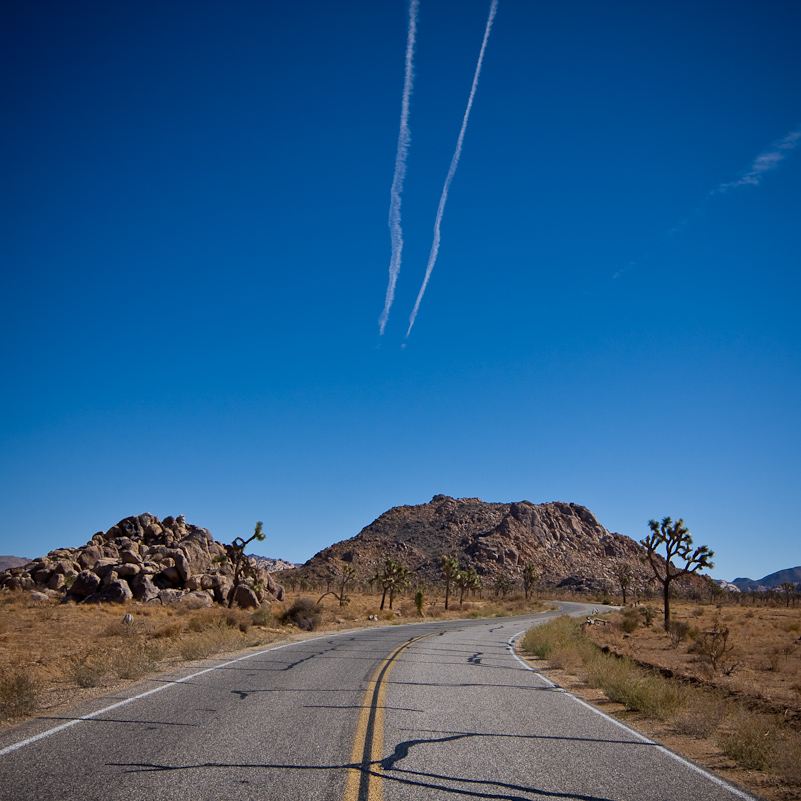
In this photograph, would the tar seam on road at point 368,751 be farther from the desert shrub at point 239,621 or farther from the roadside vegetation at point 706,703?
the desert shrub at point 239,621

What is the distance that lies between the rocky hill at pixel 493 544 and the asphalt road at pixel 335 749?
112 metres

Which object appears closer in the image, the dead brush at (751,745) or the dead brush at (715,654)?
the dead brush at (751,745)

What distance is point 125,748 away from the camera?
6.62 metres

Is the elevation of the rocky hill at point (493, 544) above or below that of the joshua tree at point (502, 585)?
above

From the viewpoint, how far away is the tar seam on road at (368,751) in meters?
5.40

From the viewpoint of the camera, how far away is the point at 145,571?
1905 inches

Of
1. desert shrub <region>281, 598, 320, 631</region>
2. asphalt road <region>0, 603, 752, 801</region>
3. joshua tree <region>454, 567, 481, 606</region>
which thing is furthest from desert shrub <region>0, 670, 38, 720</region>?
joshua tree <region>454, 567, 481, 606</region>

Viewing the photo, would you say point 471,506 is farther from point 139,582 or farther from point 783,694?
point 783,694

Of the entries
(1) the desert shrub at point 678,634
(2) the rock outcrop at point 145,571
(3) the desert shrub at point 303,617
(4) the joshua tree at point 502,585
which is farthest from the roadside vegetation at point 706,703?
(4) the joshua tree at point 502,585

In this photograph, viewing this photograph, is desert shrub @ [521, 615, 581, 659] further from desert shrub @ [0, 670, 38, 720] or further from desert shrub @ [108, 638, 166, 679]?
desert shrub @ [0, 670, 38, 720]

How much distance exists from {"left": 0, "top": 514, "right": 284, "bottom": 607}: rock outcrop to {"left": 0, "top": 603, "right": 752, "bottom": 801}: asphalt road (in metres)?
30.8

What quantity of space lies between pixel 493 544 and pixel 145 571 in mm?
107437

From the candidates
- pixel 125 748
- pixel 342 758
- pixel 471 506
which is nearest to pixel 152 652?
pixel 125 748

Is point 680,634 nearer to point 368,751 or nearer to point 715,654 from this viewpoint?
point 715,654
